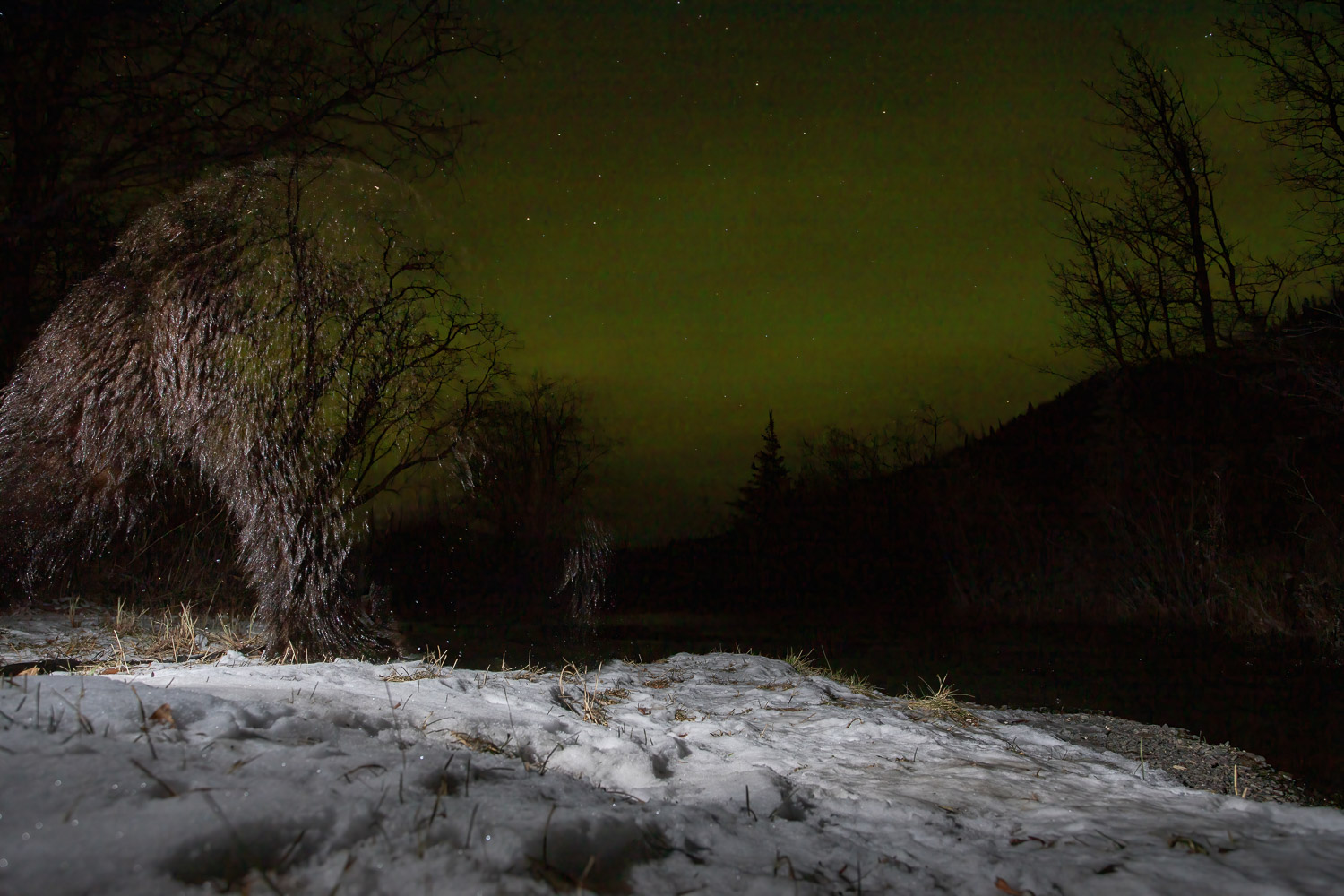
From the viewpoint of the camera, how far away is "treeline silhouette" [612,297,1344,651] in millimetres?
9164

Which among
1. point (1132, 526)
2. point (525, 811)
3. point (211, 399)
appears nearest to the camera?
point (525, 811)

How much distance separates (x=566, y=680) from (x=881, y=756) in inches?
72.3

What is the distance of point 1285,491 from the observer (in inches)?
405

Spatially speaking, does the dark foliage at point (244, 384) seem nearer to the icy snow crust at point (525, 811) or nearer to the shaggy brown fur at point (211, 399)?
the shaggy brown fur at point (211, 399)

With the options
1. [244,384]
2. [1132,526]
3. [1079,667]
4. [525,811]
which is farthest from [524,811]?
[1132,526]

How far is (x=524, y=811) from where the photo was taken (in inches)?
58.6

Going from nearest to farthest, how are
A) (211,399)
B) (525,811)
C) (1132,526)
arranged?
(525,811), (211,399), (1132,526)

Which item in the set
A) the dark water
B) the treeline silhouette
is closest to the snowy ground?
the dark water

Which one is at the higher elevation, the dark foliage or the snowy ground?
the dark foliage

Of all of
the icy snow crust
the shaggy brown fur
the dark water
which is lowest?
the dark water

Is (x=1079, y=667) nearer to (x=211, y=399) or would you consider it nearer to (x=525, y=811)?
(x=525, y=811)

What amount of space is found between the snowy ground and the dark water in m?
2.63

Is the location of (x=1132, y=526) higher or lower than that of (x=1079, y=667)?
higher

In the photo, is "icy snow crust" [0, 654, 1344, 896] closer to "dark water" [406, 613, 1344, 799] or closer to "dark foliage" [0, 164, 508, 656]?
"dark foliage" [0, 164, 508, 656]
